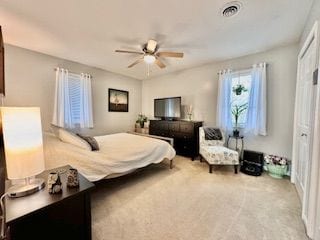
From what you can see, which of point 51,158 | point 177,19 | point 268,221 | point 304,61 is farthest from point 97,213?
point 304,61

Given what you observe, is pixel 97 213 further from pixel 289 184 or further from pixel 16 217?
pixel 289 184

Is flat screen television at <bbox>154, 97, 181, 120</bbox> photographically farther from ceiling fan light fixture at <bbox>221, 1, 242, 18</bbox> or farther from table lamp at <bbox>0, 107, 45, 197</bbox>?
table lamp at <bbox>0, 107, 45, 197</bbox>

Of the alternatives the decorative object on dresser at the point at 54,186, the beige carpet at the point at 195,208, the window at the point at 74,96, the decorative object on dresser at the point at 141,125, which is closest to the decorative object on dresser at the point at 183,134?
the decorative object on dresser at the point at 141,125

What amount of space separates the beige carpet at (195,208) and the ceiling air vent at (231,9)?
8.35 ft

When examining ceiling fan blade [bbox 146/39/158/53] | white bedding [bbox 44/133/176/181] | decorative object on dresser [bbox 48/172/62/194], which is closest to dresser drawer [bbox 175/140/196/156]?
white bedding [bbox 44/133/176/181]

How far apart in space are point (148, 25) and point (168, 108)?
265cm

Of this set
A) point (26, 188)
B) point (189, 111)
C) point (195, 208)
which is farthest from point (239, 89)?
point (26, 188)

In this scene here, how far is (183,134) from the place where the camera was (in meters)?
4.21

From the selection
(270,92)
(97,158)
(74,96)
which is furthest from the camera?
(74,96)

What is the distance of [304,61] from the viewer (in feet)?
7.97

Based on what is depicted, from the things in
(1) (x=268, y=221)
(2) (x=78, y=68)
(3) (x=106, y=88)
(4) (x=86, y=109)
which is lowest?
(1) (x=268, y=221)

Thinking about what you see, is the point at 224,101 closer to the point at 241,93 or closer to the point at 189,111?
the point at 241,93

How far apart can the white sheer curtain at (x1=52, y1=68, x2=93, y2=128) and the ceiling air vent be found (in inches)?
136

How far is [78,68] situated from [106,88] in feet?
3.02
